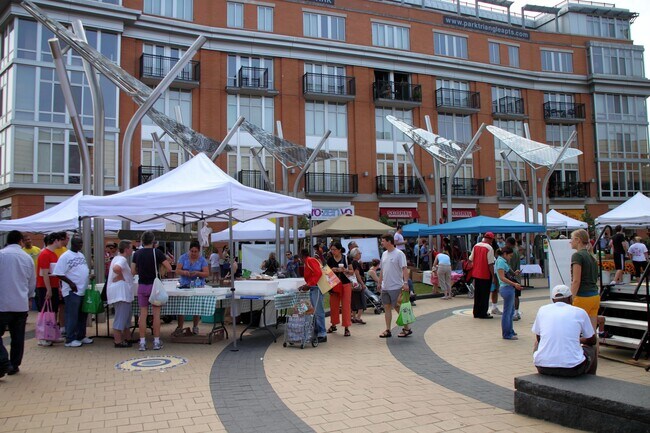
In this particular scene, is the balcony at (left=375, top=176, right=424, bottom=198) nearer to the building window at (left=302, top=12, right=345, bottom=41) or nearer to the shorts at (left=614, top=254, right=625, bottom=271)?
the building window at (left=302, top=12, right=345, bottom=41)

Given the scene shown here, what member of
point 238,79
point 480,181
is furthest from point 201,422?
point 480,181

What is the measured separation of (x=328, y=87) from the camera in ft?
108

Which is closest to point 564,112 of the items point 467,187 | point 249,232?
point 467,187

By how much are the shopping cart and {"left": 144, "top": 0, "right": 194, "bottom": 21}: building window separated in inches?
1025

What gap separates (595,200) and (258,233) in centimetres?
3074

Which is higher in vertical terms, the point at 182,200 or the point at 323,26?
the point at 323,26

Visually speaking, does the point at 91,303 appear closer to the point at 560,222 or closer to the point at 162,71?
the point at 162,71

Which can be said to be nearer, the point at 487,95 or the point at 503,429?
the point at 503,429

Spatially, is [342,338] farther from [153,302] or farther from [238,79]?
[238,79]

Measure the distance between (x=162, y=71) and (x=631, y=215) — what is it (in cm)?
2445

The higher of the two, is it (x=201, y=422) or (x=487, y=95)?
(x=487, y=95)

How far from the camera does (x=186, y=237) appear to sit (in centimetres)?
1170

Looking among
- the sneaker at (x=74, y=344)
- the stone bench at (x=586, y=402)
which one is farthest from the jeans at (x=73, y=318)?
the stone bench at (x=586, y=402)

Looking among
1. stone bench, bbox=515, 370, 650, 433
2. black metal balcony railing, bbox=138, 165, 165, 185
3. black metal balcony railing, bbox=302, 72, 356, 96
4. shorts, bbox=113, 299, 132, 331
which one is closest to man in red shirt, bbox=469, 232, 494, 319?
stone bench, bbox=515, 370, 650, 433
